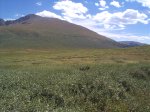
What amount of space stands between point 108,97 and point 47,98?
7.67 metres

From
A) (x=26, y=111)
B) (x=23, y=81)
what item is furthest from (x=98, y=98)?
(x=26, y=111)

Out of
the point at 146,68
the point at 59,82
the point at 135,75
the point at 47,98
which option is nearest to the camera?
the point at 47,98

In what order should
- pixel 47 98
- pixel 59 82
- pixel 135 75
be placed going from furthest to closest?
pixel 135 75
pixel 59 82
pixel 47 98

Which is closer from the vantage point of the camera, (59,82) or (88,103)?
(88,103)

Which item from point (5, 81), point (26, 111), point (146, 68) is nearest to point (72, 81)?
point (5, 81)

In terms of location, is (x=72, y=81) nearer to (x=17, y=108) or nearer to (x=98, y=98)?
(x=98, y=98)

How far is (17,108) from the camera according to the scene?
24016 mm

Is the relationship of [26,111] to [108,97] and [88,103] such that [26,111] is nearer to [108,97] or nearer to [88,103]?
[88,103]

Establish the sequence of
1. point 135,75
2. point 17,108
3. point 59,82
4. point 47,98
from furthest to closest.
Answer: point 135,75
point 59,82
point 47,98
point 17,108

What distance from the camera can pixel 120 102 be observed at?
3638 centimetres

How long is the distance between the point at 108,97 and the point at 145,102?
400 centimetres

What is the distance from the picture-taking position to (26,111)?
79.7 ft

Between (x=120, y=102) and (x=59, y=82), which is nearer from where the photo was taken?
(x=120, y=102)

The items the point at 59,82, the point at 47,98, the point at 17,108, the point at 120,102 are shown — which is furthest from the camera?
the point at 59,82
